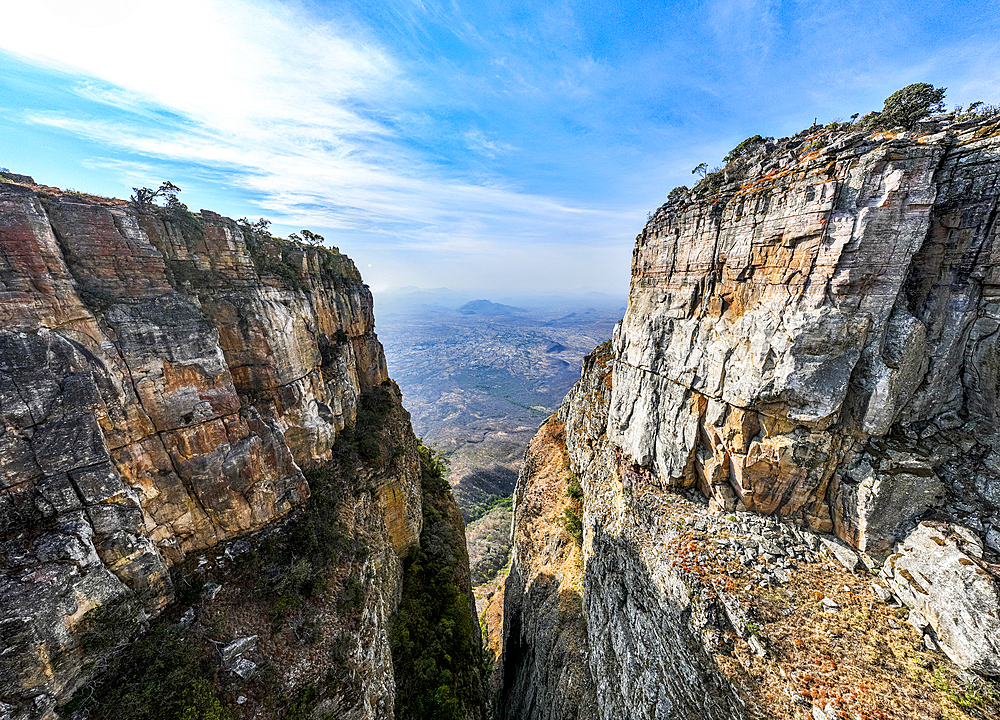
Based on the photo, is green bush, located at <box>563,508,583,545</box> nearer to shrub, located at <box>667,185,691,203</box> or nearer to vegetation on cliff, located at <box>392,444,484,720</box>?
vegetation on cliff, located at <box>392,444,484,720</box>

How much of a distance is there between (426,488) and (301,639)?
53.7 feet

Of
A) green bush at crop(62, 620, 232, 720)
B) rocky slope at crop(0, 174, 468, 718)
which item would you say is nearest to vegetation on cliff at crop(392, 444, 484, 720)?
rocky slope at crop(0, 174, 468, 718)

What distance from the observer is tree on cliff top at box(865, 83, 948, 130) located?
42.3 ft

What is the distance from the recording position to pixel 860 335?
11.3m

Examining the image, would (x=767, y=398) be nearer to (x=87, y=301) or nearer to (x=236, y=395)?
(x=236, y=395)

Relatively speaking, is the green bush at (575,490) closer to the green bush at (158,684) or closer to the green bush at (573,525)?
the green bush at (573,525)

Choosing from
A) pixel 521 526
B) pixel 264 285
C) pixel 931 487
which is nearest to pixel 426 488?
pixel 521 526

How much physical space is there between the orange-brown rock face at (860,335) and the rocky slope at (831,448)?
54 mm

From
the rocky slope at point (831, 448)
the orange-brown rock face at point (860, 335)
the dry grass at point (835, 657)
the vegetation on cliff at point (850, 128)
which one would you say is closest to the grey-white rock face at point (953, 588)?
the rocky slope at point (831, 448)

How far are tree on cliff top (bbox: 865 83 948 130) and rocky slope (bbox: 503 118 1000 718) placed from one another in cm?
211

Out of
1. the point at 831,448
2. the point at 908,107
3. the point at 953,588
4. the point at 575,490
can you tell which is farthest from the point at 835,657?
the point at 908,107

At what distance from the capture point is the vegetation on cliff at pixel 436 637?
15.5m

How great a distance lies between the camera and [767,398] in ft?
41.9

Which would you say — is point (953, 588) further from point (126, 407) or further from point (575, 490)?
point (126, 407)
